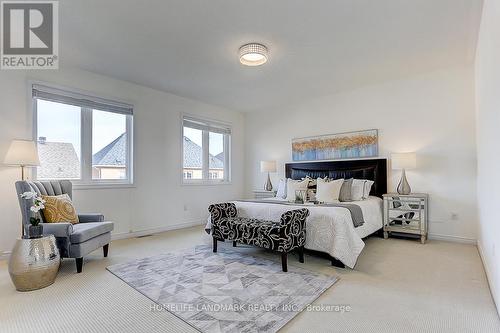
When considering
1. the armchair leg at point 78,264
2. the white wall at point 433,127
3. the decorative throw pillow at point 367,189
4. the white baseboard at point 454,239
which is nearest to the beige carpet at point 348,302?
the armchair leg at point 78,264

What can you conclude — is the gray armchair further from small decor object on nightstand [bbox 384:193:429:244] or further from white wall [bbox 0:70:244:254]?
small decor object on nightstand [bbox 384:193:429:244]

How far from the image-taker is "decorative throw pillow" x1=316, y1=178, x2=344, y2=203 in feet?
13.5

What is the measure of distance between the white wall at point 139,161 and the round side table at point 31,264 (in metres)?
1.36

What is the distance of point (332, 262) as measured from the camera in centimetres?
297

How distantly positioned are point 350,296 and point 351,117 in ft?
11.7

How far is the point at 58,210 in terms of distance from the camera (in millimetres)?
3010

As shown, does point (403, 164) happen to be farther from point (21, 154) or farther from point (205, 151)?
point (21, 154)

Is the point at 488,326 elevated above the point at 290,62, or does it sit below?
below

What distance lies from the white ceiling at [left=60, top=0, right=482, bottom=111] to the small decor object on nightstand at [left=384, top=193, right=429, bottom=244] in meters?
1.97

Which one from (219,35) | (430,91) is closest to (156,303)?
(219,35)

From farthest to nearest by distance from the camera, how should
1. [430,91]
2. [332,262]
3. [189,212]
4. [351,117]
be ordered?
1. [189,212]
2. [351,117]
3. [430,91]
4. [332,262]

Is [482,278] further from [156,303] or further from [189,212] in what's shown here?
[189,212]

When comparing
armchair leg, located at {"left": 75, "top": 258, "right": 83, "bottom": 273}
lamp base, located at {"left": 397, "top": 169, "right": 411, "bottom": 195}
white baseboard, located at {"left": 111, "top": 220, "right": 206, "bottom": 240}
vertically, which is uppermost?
lamp base, located at {"left": 397, "top": 169, "right": 411, "bottom": 195}

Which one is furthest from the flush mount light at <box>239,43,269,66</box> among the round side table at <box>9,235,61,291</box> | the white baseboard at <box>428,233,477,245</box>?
the white baseboard at <box>428,233,477,245</box>
